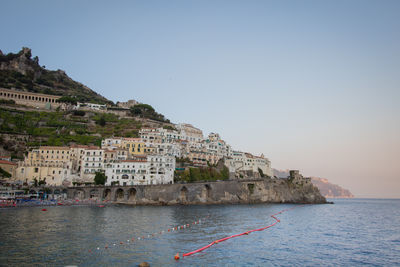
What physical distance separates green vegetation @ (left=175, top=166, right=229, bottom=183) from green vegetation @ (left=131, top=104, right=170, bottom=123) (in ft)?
158

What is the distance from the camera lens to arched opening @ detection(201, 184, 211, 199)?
81.8 m

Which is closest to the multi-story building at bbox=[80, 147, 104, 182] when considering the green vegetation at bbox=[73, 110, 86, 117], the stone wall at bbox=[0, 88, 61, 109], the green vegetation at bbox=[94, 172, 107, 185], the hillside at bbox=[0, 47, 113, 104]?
the green vegetation at bbox=[94, 172, 107, 185]

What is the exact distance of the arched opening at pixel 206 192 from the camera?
81750 millimetres

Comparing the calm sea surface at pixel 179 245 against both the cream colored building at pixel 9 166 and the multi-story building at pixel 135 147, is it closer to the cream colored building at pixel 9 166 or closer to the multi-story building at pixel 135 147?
the cream colored building at pixel 9 166

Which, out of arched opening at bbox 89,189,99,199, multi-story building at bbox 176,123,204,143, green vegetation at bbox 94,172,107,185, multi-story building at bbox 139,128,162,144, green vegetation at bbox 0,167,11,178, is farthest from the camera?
multi-story building at bbox 176,123,204,143

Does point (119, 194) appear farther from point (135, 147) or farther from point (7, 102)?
point (7, 102)

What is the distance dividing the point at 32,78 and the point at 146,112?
68.3 meters

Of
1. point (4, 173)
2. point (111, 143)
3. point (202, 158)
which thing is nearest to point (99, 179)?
point (111, 143)

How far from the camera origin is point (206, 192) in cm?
8319

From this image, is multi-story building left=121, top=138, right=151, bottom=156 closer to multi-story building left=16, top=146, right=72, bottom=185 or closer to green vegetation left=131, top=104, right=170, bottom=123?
multi-story building left=16, top=146, right=72, bottom=185

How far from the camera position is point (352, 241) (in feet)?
118

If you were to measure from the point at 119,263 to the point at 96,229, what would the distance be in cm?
1578

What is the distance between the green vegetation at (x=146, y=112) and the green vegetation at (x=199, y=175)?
48.0 meters

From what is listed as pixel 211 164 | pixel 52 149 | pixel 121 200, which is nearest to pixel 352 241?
pixel 121 200
